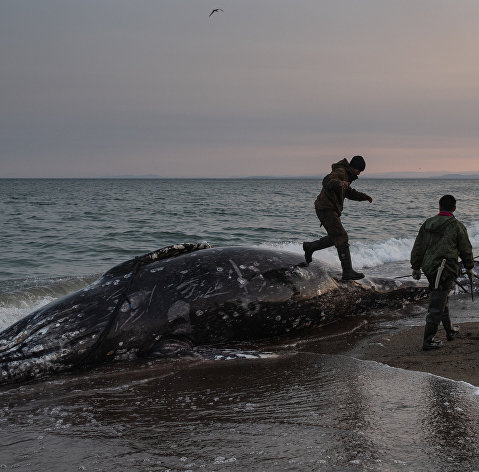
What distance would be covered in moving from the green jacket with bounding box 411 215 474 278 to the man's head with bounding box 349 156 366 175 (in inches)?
61.9

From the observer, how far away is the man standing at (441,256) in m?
6.76

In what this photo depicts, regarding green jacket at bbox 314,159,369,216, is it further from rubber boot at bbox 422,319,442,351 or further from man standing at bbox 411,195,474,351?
rubber boot at bbox 422,319,442,351

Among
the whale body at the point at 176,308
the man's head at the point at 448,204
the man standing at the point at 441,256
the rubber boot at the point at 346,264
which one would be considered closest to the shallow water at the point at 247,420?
the whale body at the point at 176,308

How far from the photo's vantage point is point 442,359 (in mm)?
6262

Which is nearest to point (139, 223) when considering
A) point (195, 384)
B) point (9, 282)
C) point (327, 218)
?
point (9, 282)

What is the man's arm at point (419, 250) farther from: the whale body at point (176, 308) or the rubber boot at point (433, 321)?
the whale body at point (176, 308)

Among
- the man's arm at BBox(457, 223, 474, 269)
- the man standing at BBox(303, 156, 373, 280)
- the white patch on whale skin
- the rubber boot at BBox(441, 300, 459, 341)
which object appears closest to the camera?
the man's arm at BBox(457, 223, 474, 269)

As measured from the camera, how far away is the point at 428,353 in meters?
6.57

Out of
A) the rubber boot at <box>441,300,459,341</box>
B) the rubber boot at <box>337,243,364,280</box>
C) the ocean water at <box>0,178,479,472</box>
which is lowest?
the ocean water at <box>0,178,479,472</box>

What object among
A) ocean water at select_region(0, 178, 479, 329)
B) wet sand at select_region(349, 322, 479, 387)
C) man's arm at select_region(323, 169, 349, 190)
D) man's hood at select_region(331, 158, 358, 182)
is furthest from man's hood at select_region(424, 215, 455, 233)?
ocean water at select_region(0, 178, 479, 329)

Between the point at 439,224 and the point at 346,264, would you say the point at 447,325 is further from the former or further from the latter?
the point at 346,264

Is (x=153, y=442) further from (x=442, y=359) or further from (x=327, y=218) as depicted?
(x=327, y=218)

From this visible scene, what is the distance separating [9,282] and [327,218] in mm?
8037

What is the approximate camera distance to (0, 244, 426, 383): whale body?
680 cm
